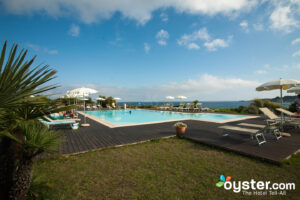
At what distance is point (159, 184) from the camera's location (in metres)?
A: 2.50

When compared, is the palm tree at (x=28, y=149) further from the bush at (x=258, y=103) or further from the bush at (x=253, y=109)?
the bush at (x=258, y=103)

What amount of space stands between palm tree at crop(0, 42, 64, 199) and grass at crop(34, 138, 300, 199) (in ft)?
3.04

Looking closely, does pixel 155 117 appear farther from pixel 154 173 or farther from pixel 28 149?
pixel 28 149

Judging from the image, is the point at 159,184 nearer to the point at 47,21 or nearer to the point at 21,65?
the point at 21,65

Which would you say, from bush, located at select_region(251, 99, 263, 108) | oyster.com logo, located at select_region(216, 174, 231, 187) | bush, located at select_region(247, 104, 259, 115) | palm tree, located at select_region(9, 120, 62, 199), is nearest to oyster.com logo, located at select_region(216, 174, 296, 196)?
oyster.com logo, located at select_region(216, 174, 231, 187)

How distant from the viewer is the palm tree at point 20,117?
1234 mm

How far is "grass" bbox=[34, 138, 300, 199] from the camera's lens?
2260 mm

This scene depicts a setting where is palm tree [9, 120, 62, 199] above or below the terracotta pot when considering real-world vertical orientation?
above

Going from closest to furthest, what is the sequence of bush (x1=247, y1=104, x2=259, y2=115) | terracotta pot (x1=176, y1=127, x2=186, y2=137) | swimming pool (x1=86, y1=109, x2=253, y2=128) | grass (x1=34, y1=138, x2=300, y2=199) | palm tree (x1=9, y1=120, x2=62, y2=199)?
palm tree (x1=9, y1=120, x2=62, y2=199) < grass (x1=34, y1=138, x2=300, y2=199) < terracotta pot (x1=176, y1=127, x2=186, y2=137) < swimming pool (x1=86, y1=109, x2=253, y2=128) < bush (x1=247, y1=104, x2=259, y2=115)

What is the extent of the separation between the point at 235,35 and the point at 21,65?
15.8 metres

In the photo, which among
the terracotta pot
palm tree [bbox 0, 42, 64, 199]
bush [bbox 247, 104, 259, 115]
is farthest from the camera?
bush [bbox 247, 104, 259, 115]

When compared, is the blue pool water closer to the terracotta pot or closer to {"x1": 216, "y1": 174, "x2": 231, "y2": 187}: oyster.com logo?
the terracotta pot

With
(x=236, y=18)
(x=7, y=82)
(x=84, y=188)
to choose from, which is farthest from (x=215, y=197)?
(x=236, y=18)

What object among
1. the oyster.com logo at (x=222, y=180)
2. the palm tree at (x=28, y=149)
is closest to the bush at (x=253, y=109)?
the oyster.com logo at (x=222, y=180)
